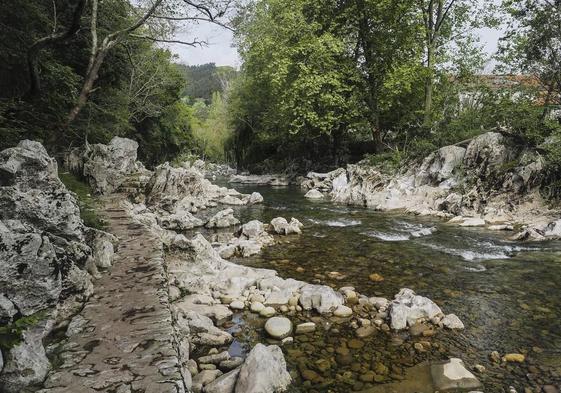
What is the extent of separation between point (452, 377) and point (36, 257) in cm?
493

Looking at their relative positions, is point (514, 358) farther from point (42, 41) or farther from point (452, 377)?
point (42, 41)

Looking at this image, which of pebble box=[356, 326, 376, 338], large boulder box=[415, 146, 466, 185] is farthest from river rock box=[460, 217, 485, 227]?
pebble box=[356, 326, 376, 338]

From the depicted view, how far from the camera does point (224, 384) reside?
14.0 feet

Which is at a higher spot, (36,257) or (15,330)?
(36,257)

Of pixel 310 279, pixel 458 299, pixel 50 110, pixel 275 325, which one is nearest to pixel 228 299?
pixel 275 325

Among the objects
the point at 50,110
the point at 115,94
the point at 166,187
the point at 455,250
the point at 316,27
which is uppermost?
the point at 316,27

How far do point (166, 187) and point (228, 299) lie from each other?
40.9 feet

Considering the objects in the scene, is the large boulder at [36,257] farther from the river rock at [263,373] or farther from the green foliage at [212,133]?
the green foliage at [212,133]

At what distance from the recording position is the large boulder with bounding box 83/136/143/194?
15.3 m

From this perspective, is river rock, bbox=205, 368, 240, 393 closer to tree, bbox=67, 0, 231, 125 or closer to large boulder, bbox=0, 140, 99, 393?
large boulder, bbox=0, 140, 99, 393

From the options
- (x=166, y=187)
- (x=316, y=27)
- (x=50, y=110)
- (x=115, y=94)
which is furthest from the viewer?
(x=316, y=27)

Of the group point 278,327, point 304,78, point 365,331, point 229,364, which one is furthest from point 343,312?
point 304,78

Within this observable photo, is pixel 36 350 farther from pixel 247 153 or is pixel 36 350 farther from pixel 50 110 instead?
pixel 247 153

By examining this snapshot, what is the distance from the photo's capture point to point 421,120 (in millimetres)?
26750
